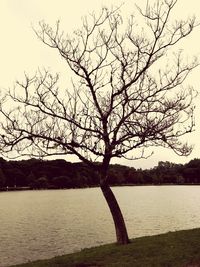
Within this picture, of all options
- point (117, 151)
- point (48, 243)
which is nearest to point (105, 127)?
point (117, 151)

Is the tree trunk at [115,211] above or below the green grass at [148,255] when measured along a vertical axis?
above

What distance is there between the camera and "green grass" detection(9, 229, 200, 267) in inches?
664

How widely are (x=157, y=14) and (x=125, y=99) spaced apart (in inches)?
198

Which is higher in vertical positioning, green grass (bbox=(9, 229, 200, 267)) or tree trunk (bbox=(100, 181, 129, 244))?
tree trunk (bbox=(100, 181, 129, 244))

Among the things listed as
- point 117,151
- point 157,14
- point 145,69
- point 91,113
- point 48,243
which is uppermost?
point 157,14

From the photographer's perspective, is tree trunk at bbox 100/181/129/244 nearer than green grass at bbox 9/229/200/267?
No

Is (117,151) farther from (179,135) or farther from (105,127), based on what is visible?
(179,135)

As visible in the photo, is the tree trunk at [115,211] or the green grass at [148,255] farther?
the tree trunk at [115,211]

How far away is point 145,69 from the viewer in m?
22.8

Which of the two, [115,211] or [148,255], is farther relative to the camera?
[115,211]

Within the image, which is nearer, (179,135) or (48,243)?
(179,135)

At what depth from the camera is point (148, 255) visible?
18547 mm

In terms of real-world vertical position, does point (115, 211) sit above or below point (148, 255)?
above

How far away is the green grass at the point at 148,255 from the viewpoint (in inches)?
664
